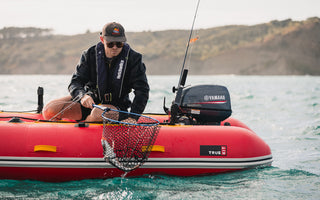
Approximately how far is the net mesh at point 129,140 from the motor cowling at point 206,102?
0.82m

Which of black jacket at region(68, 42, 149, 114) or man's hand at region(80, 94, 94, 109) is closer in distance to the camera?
man's hand at region(80, 94, 94, 109)

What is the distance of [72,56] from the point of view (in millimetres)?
129625

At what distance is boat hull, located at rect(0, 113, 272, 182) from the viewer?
3.70 metres

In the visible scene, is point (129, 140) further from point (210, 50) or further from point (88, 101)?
point (210, 50)

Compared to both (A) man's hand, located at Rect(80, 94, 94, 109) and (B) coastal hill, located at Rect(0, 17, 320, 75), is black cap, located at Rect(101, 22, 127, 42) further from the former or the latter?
(B) coastal hill, located at Rect(0, 17, 320, 75)

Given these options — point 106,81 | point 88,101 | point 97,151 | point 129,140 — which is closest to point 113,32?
point 106,81

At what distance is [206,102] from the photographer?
4.39 metres

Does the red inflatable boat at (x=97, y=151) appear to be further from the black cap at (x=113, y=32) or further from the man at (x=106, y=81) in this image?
the black cap at (x=113, y=32)

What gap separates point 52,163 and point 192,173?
1.43m

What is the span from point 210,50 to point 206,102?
139257 mm

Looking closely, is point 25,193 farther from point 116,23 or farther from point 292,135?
point 292,135

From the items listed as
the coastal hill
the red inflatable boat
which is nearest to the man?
the red inflatable boat

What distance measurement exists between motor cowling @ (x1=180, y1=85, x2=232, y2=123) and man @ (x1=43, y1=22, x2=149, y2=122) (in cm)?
58

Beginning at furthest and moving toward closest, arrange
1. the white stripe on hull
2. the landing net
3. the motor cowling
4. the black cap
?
the motor cowling, the black cap, the white stripe on hull, the landing net
